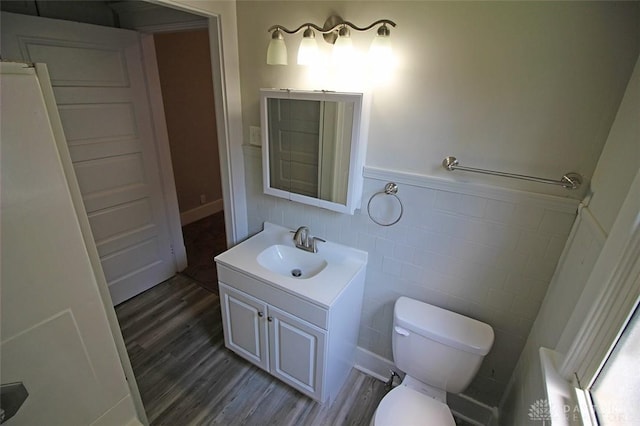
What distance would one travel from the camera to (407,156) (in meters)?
1.43

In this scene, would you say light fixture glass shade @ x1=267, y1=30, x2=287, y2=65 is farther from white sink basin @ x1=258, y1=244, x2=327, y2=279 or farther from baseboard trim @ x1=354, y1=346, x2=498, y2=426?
baseboard trim @ x1=354, y1=346, x2=498, y2=426

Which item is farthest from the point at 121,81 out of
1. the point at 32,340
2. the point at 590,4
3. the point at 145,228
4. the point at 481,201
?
the point at 590,4

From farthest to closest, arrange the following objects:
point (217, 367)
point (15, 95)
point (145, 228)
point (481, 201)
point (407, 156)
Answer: point (145, 228)
point (217, 367)
point (407, 156)
point (481, 201)
point (15, 95)

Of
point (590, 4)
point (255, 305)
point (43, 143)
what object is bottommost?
point (255, 305)

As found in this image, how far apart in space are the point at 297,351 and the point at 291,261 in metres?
0.52

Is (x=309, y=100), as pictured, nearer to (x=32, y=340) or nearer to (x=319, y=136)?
(x=319, y=136)

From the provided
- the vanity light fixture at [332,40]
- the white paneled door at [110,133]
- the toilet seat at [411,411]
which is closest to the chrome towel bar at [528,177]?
the vanity light fixture at [332,40]

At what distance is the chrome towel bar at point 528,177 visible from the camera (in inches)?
44.6

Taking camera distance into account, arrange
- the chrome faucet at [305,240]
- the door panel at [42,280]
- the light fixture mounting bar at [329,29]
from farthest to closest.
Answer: the chrome faucet at [305,240]
the light fixture mounting bar at [329,29]
the door panel at [42,280]

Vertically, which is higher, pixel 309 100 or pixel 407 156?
pixel 309 100

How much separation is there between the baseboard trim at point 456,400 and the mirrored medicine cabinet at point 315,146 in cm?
100

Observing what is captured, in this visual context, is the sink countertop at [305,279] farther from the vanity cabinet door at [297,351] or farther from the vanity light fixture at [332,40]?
the vanity light fixture at [332,40]

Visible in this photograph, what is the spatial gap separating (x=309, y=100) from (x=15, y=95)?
116 centimetres

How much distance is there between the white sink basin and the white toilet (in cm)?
54
